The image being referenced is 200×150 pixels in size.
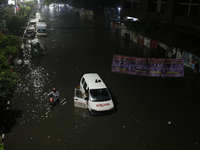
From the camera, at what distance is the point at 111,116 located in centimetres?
1173

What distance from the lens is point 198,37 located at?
63.5 feet

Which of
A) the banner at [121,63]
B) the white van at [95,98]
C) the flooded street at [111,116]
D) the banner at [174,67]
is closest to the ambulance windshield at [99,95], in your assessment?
the white van at [95,98]

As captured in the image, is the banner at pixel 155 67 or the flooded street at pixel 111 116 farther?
the banner at pixel 155 67

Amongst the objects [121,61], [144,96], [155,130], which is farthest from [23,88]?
[155,130]

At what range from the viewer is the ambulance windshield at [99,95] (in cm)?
1184

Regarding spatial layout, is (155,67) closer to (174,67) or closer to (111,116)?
(174,67)

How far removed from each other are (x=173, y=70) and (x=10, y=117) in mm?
12413

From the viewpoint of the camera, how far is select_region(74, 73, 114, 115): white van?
1151cm

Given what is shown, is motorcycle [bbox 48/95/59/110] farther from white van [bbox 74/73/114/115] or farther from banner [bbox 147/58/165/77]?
banner [bbox 147/58/165/77]

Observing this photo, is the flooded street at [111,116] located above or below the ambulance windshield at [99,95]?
below

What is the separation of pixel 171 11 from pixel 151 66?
556 inches

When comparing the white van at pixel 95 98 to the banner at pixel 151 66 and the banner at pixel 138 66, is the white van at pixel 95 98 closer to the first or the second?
the banner at pixel 151 66

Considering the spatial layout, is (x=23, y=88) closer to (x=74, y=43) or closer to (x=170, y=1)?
(x=74, y=43)

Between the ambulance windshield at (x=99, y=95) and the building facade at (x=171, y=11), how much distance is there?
15.0m
